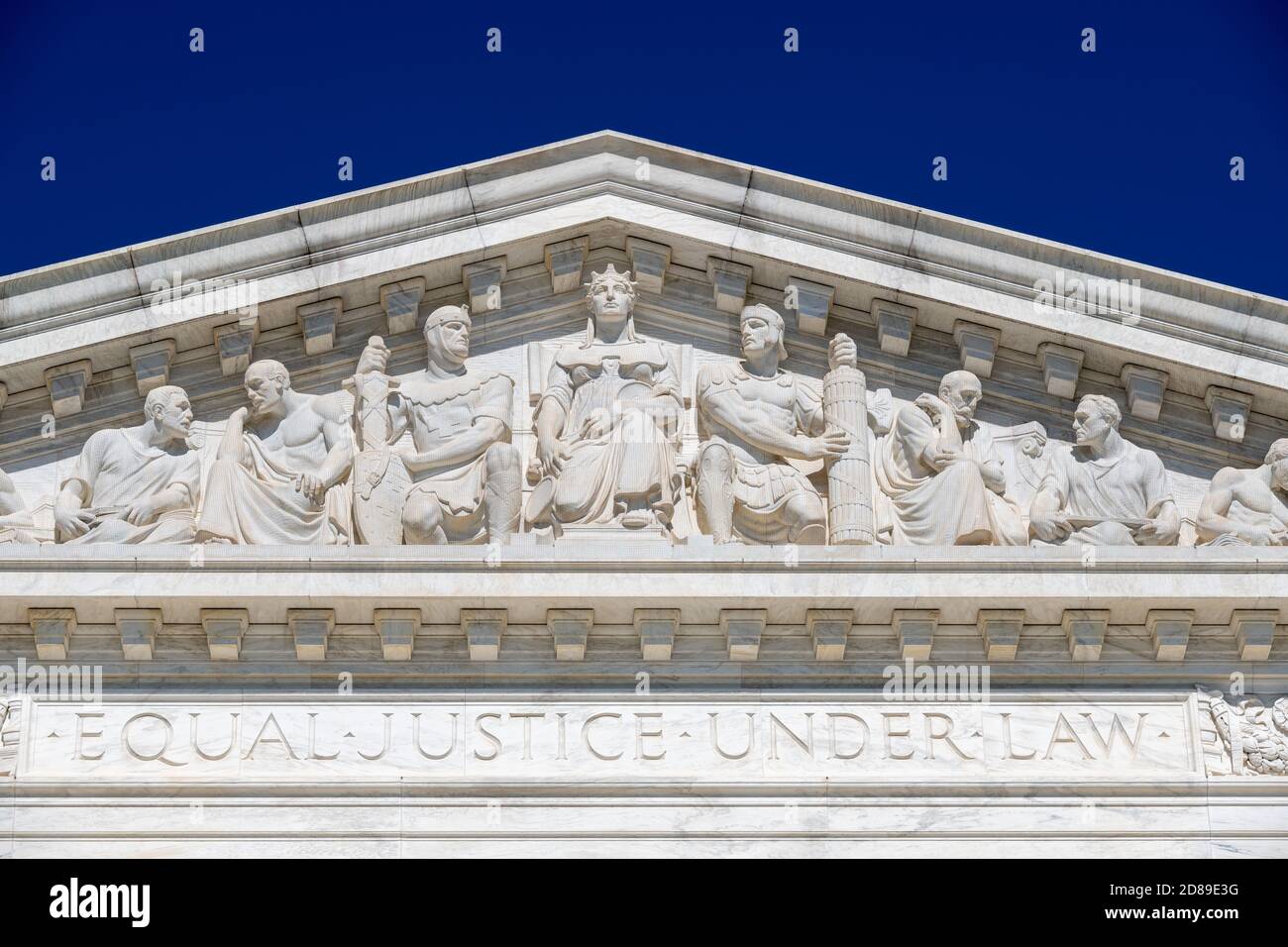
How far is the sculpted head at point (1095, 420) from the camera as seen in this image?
16844 mm

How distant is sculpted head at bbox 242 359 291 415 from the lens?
16.8 meters

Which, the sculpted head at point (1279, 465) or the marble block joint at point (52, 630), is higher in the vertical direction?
the sculpted head at point (1279, 465)

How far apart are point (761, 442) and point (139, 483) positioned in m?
4.38

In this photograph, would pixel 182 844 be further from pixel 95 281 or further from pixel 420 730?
pixel 95 281

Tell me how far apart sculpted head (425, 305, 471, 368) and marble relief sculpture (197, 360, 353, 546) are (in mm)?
801

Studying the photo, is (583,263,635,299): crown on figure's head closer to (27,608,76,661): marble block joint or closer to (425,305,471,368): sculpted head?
(425,305,471,368): sculpted head

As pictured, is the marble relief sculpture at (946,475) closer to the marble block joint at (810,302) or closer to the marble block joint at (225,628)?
the marble block joint at (810,302)

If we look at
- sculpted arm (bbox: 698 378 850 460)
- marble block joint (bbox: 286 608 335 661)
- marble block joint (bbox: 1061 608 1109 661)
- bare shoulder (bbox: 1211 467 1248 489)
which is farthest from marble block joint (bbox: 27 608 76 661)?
bare shoulder (bbox: 1211 467 1248 489)

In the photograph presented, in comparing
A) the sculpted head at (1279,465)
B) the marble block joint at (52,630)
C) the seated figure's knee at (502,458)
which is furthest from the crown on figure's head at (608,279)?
the sculpted head at (1279,465)

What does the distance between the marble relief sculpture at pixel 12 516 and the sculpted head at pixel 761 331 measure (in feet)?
17.2

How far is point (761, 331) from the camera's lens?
17047 mm

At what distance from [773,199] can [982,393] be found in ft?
6.80

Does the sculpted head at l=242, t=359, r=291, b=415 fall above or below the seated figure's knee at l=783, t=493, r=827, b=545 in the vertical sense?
above
